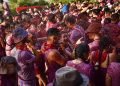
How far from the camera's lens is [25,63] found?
6855mm

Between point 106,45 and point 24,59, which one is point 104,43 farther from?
point 24,59

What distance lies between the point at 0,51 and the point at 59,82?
5.56m

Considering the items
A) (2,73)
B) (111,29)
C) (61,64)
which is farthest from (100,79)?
(111,29)

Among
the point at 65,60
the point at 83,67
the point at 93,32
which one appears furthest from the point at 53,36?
the point at 83,67

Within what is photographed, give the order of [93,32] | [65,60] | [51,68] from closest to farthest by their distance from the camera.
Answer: [65,60] < [51,68] < [93,32]

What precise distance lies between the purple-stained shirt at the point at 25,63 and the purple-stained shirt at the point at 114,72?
62.1 inches

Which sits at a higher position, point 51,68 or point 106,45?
point 106,45

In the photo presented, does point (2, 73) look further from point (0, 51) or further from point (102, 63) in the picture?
→ point (0, 51)

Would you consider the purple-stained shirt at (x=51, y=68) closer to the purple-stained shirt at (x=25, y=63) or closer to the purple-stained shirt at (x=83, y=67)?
the purple-stained shirt at (x=25, y=63)

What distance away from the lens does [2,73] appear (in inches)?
232

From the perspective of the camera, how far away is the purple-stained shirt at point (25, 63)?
682 centimetres

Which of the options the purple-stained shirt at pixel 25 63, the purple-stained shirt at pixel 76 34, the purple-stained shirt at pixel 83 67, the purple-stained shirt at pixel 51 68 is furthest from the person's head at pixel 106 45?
the purple-stained shirt at pixel 76 34

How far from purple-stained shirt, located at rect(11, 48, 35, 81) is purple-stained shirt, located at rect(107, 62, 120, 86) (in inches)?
62.1

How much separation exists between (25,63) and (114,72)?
5.66 feet
